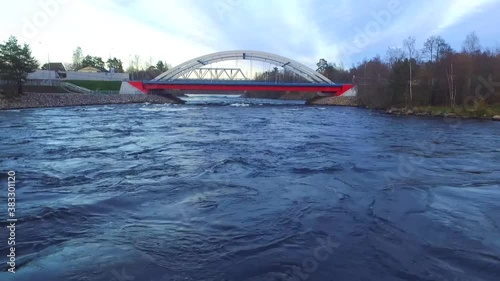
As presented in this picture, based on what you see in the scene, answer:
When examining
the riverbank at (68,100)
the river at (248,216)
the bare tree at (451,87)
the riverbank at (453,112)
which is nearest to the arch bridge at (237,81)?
the riverbank at (68,100)

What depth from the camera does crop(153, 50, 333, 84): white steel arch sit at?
80375mm

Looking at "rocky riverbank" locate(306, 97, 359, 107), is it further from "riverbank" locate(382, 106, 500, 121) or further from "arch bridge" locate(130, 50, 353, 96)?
"riverbank" locate(382, 106, 500, 121)

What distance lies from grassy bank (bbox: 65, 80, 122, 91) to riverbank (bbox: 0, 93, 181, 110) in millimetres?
11880

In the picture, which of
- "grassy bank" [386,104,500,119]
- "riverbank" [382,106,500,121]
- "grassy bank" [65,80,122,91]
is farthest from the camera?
"grassy bank" [65,80,122,91]

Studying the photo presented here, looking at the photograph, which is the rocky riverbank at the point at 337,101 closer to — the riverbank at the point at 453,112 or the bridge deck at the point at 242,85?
the bridge deck at the point at 242,85

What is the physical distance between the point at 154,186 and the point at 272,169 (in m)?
4.66

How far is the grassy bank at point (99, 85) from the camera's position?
82.8m

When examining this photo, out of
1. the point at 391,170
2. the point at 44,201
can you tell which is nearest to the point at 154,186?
the point at 44,201

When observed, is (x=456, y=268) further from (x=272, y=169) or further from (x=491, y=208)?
(x=272, y=169)

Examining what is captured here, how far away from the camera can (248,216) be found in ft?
27.6

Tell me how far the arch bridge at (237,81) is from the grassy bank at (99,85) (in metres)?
8.83

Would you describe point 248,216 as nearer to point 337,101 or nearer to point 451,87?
point 451,87

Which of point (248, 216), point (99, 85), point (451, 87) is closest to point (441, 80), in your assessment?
point (451, 87)

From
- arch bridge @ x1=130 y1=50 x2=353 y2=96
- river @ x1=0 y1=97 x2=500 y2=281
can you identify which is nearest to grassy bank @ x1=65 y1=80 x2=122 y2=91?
arch bridge @ x1=130 y1=50 x2=353 y2=96
